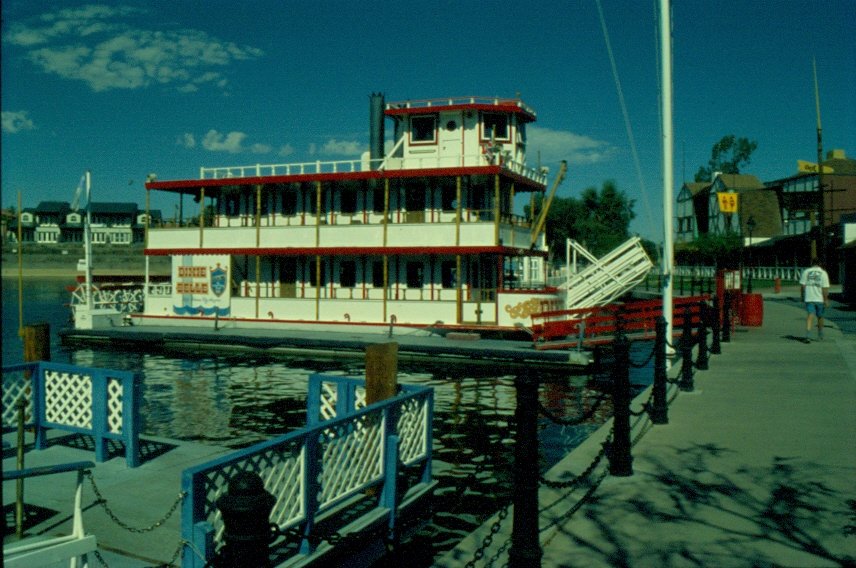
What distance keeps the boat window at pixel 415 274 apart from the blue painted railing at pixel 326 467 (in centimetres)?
1790

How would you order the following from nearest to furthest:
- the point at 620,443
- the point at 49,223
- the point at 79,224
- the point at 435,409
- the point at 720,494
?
the point at 720,494 → the point at 620,443 → the point at 435,409 → the point at 79,224 → the point at 49,223

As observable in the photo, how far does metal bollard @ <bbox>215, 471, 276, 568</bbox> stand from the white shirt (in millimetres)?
16113

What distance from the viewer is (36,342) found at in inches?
418

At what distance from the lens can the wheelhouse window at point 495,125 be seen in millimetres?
29047

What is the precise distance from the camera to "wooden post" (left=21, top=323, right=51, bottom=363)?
1059cm

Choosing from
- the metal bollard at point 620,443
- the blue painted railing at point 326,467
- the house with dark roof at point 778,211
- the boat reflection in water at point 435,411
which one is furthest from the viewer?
the house with dark roof at point 778,211

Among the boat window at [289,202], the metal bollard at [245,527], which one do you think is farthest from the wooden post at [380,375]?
the boat window at [289,202]

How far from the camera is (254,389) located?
1895 cm

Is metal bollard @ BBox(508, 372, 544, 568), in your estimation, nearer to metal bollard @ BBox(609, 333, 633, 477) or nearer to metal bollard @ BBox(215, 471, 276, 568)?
metal bollard @ BBox(215, 471, 276, 568)

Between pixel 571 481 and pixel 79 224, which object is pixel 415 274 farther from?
pixel 79 224

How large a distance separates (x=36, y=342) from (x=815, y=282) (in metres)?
16.3

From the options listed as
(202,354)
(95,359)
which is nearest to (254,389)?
(202,354)

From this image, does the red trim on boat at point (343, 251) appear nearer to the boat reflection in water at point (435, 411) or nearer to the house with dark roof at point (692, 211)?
the boat reflection in water at point (435, 411)

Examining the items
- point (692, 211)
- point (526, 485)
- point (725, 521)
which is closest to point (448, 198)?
point (725, 521)
